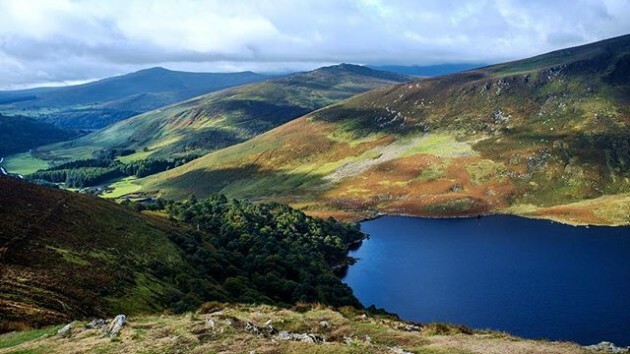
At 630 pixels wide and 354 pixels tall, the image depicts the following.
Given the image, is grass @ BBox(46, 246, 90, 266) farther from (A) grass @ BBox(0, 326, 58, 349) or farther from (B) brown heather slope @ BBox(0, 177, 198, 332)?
(A) grass @ BBox(0, 326, 58, 349)

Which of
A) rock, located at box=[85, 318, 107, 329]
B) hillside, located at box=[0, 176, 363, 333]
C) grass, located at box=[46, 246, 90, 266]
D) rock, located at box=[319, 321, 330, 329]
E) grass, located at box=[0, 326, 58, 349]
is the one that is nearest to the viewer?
grass, located at box=[0, 326, 58, 349]

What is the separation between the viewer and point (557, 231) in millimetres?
181000

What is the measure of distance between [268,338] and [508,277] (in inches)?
4365

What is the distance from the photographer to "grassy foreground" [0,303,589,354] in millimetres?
34625

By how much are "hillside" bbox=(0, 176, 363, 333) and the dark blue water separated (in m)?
20.1

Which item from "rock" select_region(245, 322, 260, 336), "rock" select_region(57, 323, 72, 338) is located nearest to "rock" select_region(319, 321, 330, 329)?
"rock" select_region(245, 322, 260, 336)

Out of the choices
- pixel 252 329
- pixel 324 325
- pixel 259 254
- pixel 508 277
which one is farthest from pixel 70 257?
pixel 508 277

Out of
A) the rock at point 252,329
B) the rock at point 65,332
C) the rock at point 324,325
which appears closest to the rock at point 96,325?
the rock at point 65,332

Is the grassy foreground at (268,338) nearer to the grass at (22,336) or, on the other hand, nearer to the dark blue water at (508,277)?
the grass at (22,336)

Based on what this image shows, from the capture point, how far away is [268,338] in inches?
1478

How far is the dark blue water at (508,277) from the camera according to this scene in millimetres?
105000

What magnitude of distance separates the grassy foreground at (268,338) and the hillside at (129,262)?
8.76 m

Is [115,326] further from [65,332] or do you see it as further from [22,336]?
[22,336]

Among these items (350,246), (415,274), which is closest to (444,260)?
(415,274)
